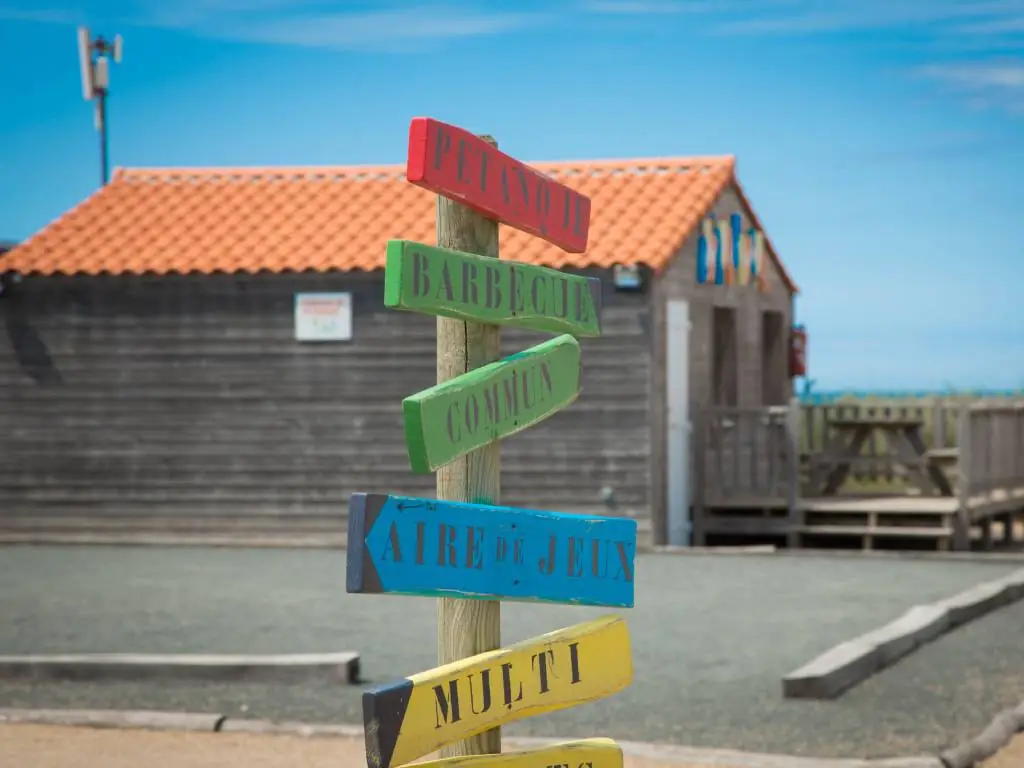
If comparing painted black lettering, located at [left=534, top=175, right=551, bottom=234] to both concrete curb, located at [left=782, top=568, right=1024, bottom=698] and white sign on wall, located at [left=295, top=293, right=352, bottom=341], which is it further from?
white sign on wall, located at [left=295, top=293, right=352, bottom=341]

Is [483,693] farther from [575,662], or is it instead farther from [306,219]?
[306,219]

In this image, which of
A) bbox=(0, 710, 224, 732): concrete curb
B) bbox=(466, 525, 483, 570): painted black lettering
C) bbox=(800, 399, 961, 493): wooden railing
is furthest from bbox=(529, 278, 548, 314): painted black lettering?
bbox=(800, 399, 961, 493): wooden railing

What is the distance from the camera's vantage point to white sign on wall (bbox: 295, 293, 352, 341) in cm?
1814

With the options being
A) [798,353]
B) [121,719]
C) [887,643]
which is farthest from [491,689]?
[798,353]

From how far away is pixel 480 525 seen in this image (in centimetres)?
438

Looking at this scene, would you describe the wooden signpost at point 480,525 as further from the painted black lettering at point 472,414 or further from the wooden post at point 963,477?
the wooden post at point 963,477

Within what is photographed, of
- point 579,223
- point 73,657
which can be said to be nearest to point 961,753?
point 579,223

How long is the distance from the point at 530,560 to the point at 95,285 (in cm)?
1499

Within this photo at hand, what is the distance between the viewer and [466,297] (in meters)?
4.49

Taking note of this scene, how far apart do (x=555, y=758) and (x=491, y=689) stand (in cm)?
36

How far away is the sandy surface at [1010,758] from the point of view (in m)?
7.17

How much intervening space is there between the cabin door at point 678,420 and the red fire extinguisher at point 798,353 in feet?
15.3

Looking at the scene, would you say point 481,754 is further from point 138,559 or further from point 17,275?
point 17,275

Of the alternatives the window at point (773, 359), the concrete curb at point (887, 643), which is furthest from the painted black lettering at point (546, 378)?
the window at point (773, 359)
